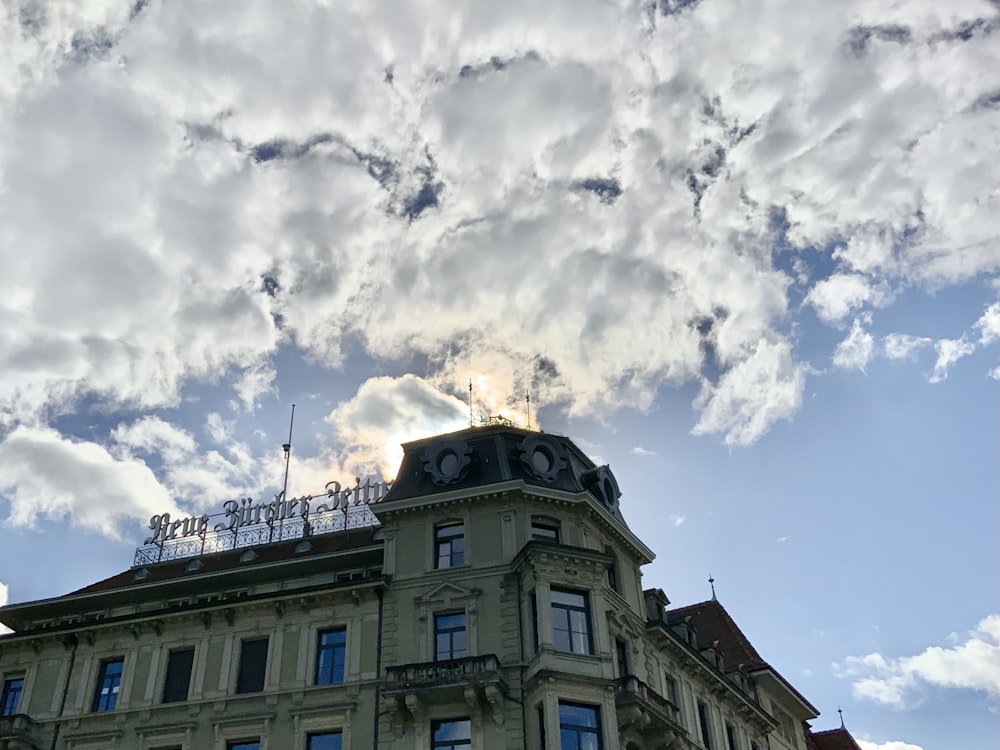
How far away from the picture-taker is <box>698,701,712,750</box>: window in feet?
181

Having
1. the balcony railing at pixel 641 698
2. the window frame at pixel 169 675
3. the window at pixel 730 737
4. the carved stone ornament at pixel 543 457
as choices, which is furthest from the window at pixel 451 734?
the window at pixel 730 737

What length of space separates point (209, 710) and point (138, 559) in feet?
49.4

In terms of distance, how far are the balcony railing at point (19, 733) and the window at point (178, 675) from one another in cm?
660

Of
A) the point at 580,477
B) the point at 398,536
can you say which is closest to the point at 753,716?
the point at 580,477

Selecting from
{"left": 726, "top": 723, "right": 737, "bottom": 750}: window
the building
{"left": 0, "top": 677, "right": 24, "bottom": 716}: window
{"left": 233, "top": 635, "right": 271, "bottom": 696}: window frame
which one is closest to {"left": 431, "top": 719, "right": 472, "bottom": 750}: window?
the building

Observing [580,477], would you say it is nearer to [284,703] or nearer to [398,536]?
[398,536]

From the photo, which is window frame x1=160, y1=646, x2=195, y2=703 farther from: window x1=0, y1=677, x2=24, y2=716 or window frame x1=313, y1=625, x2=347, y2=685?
window x1=0, y1=677, x2=24, y2=716

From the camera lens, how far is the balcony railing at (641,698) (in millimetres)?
44750

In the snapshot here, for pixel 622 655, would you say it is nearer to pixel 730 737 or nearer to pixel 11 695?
pixel 730 737

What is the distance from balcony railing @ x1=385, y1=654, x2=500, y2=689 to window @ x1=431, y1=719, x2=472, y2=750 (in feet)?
5.85

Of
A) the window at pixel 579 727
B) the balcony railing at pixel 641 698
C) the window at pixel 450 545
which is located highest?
the window at pixel 450 545

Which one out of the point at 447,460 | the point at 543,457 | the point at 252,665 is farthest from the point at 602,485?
the point at 252,665

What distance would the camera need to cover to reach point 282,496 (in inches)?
2349

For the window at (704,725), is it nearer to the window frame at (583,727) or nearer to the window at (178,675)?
the window frame at (583,727)
